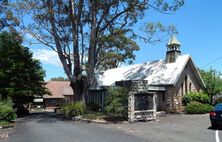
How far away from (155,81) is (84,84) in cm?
801

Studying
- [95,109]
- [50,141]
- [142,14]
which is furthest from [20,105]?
[50,141]

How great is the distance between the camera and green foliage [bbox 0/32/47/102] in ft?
119

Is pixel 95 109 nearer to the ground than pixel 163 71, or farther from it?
nearer to the ground

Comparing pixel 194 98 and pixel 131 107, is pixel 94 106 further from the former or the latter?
pixel 131 107

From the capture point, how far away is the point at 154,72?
36594mm

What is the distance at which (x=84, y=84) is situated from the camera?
31.5 m

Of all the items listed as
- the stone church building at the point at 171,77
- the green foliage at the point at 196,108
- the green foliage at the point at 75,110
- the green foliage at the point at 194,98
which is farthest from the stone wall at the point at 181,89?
the green foliage at the point at 75,110

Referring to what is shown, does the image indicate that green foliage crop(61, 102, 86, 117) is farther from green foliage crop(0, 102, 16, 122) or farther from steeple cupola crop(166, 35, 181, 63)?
steeple cupola crop(166, 35, 181, 63)

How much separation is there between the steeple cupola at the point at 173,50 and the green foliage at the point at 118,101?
1307 centimetres

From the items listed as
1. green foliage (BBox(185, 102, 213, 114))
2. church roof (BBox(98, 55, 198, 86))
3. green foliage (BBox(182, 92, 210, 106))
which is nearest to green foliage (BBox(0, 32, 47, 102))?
church roof (BBox(98, 55, 198, 86))

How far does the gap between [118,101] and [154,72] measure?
13284 millimetres

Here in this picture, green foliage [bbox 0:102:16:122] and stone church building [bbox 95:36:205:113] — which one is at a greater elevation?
stone church building [bbox 95:36:205:113]

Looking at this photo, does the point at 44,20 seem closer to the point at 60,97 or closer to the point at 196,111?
the point at 196,111

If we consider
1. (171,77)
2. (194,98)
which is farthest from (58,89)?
(194,98)
